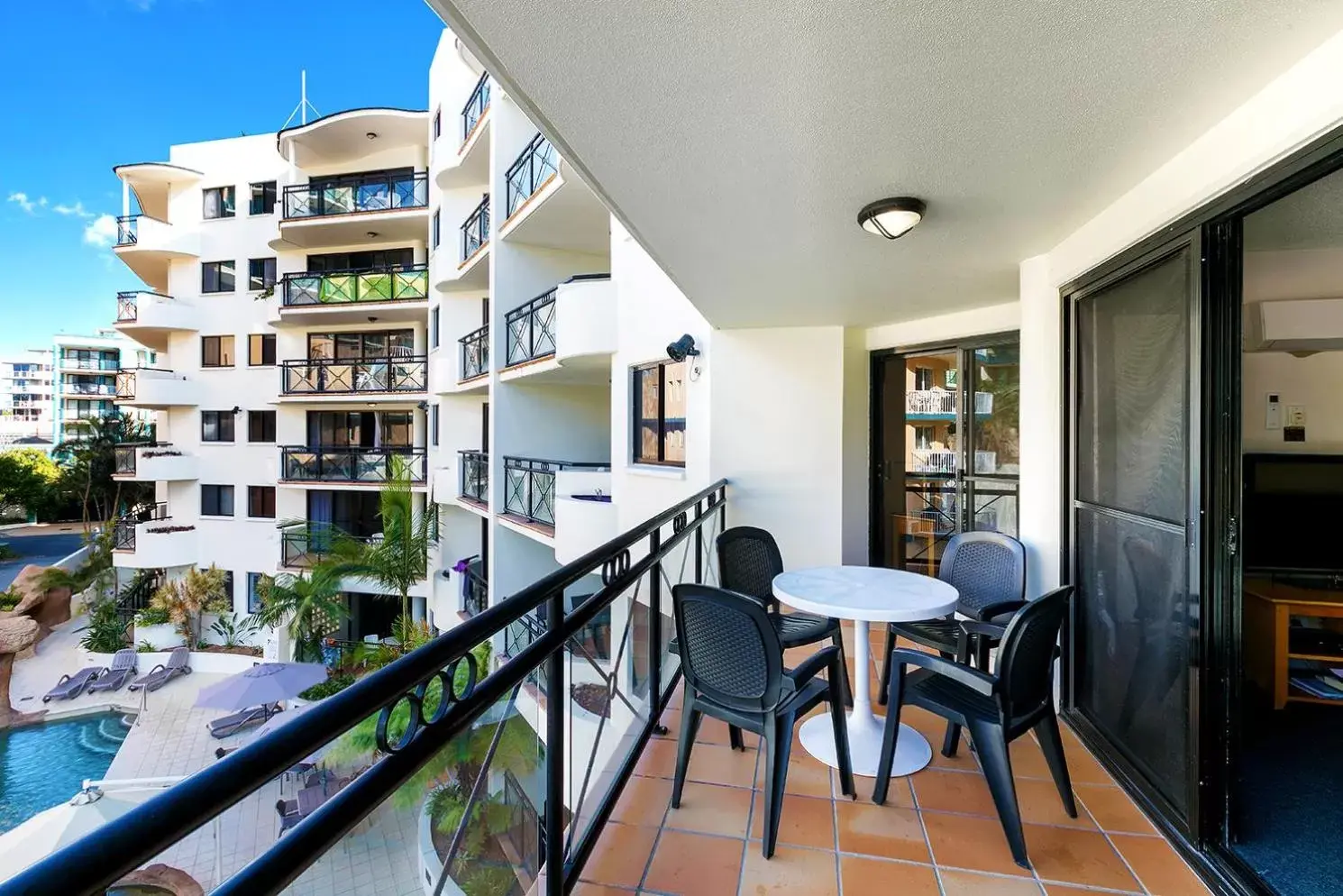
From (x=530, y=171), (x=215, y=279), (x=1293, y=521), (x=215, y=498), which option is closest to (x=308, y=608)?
(x=215, y=498)

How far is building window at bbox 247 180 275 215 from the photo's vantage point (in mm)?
16062

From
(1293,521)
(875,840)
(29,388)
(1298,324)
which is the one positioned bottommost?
(875,840)

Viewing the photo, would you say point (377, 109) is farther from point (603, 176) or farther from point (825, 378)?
point (603, 176)

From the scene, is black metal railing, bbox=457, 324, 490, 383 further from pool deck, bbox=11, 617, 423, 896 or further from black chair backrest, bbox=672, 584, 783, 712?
black chair backrest, bbox=672, 584, 783, 712

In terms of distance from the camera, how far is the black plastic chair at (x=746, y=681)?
6.40 ft

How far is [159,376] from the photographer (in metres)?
→ 15.5

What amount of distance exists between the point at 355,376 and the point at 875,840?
15922mm

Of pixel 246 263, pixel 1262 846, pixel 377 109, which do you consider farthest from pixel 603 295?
pixel 246 263

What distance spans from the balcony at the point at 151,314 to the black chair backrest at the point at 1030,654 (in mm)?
Answer: 20263

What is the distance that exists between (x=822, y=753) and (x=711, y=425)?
9.92ft

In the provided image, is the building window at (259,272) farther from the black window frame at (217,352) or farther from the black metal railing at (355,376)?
the black metal railing at (355,376)

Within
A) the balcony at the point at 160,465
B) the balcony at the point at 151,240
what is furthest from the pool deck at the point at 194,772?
the balcony at the point at 151,240

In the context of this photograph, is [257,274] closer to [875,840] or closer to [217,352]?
[217,352]

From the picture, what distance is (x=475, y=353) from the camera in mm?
11648
